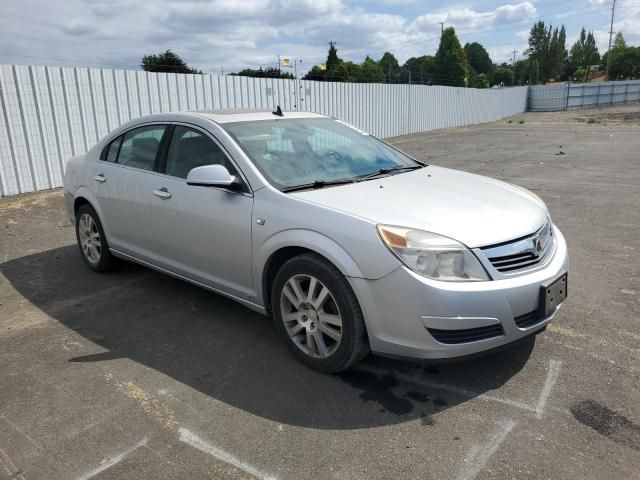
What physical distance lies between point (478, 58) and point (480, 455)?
133 metres

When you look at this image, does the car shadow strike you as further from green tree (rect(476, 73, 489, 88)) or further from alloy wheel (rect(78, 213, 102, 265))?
green tree (rect(476, 73, 489, 88))

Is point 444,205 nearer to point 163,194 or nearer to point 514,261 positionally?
point 514,261

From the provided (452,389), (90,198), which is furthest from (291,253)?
(90,198)

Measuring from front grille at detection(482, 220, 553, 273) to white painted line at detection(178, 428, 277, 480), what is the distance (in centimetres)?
164

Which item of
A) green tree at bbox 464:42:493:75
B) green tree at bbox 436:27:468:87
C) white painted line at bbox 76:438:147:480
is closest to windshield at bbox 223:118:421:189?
white painted line at bbox 76:438:147:480

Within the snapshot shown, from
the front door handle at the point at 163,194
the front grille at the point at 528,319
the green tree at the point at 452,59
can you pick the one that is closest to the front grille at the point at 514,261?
the front grille at the point at 528,319

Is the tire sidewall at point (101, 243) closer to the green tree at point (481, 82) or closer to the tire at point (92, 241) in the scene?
the tire at point (92, 241)

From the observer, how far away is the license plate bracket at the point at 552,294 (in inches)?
116

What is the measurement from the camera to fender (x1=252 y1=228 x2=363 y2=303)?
293 centimetres

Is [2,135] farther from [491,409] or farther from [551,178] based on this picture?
[551,178]

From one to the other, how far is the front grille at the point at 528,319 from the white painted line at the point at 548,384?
42cm

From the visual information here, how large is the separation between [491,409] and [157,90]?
11.0m

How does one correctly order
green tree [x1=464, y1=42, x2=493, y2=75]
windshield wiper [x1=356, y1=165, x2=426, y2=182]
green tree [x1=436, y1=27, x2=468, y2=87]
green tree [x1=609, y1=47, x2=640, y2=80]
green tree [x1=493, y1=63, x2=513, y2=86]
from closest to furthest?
windshield wiper [x1=356, y1=165, x2=426, y2=182] < green tree [x1=436, y1=27, x2=468, y2=87] < green tree [x1=609, y1=47, x2=640, y2=80] < green tree [x1=493, y1=63, x2=513, y2=86] < green tree [x1=464, y1=42, x2=493, y2=75]

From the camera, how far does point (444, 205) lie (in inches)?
126
